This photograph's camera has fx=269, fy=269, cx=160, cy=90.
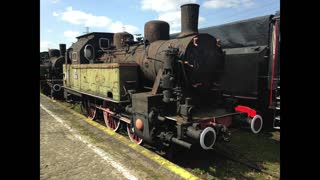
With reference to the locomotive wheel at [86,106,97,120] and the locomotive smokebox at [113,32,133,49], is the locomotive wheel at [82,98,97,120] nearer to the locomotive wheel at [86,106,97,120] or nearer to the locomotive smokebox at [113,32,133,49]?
the locomotive wheel at [86,106,97,120]

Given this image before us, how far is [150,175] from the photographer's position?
14.7ft

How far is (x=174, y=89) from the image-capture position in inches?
244

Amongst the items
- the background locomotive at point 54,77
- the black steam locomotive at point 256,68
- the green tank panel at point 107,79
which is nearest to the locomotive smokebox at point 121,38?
the green tank panel at point 107,79

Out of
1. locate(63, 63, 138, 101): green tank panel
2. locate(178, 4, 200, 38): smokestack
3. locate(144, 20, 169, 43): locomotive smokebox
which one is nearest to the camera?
locate(178, 4, 200, 38): smokestack

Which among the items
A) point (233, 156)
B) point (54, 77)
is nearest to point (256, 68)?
point (233, 156)

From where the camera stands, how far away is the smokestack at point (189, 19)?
22.3 ft

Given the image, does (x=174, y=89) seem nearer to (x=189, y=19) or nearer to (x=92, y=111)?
(x=189, y=19)

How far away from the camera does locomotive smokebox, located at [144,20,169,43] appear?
8.08 m

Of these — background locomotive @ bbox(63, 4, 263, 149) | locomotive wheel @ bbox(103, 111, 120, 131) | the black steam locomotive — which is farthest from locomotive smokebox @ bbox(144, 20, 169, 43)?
locomotive wheel @ bbox(103, 111, 120, 131)

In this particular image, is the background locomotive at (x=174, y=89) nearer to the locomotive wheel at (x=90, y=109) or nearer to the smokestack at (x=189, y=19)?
the smokestack at (x=189, y=19)
